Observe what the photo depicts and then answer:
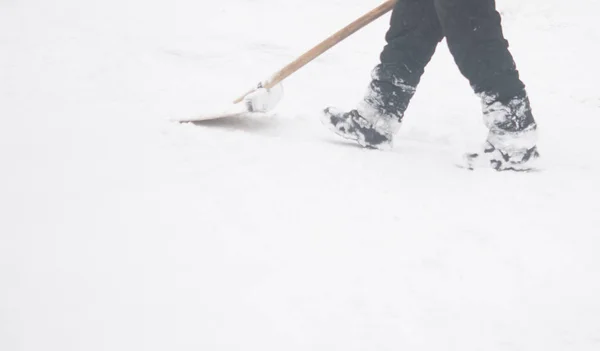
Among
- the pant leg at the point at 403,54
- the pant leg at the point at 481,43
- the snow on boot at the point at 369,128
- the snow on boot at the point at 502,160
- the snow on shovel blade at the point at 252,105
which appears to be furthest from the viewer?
the snow on shovel blade at the point at 252,105

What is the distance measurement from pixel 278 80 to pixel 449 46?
0.80 metres

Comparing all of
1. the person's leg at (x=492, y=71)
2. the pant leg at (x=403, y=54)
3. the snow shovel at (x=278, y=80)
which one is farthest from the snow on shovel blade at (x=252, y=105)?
the person's leg at (x=492, y=71)

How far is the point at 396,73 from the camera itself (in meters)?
2.14

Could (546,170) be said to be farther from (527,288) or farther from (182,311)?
(182,311)

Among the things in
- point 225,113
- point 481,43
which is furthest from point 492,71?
point 225,113

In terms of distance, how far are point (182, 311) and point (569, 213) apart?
48.3 inches

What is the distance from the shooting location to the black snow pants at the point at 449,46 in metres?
1.83

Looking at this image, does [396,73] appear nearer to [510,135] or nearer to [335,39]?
[335,39]

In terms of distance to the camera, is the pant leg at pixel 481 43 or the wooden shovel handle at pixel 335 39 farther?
the wooden shovel handle at pixel 335 39

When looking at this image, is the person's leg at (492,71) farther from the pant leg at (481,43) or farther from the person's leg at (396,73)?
the person's leg at (396,73)

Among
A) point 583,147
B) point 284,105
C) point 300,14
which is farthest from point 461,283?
point 300,14

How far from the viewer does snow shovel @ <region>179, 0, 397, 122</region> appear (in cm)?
227

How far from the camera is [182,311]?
121cm

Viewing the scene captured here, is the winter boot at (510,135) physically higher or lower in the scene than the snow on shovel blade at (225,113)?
higher
